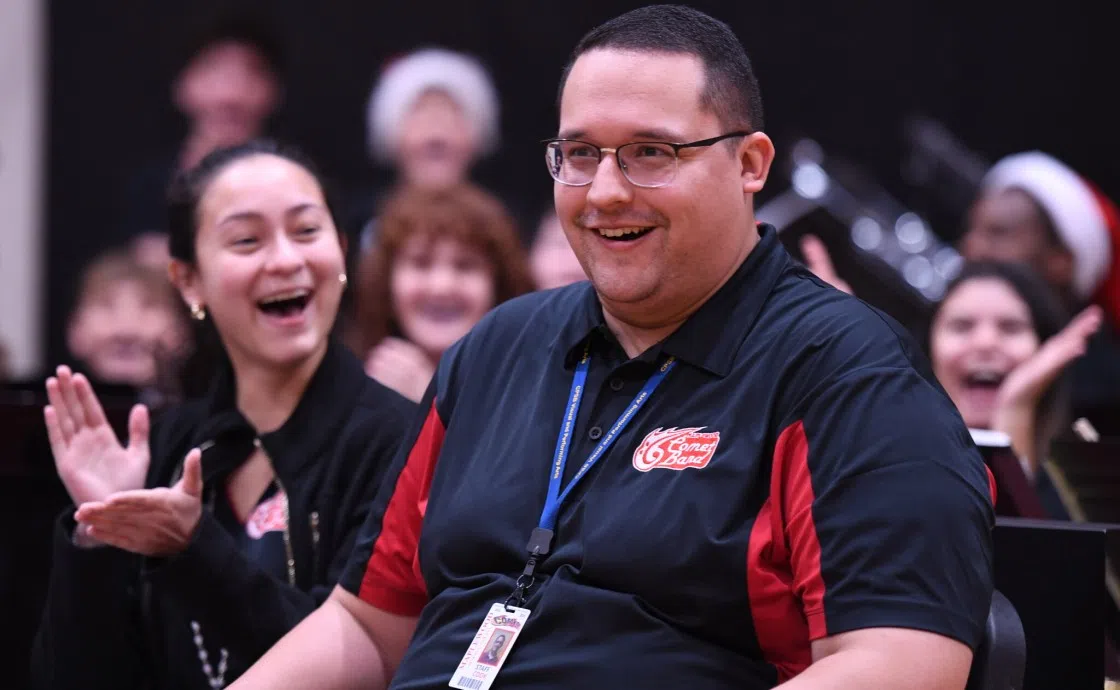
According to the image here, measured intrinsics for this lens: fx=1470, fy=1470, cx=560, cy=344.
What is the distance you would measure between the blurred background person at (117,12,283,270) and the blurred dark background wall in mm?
784

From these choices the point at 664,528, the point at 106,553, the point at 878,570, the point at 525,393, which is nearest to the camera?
the point at 878,570

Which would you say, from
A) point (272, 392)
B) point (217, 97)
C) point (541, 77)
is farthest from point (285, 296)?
point (541, 77)

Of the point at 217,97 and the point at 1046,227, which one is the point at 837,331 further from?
the point at 217,97

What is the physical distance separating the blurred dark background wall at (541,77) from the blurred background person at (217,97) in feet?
2.57

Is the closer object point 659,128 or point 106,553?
point 659,128

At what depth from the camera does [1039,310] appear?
4.18 metres

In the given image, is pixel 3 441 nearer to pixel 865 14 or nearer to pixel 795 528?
pixel 795 528

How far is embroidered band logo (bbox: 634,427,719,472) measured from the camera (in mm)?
1957

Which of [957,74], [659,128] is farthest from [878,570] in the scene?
[957,74]

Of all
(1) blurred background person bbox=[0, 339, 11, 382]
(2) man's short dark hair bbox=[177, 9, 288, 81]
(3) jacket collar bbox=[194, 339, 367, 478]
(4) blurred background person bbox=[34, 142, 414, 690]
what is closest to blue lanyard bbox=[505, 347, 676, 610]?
(4) blurred background person bbox=[34, 142, 414, 690]

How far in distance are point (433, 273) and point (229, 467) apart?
1.43 meters

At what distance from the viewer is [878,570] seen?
69.6 inches

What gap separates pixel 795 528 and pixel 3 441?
231 cm

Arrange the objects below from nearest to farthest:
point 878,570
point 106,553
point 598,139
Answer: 1. point 878,570
2. point 598,139
3. point 106,553
